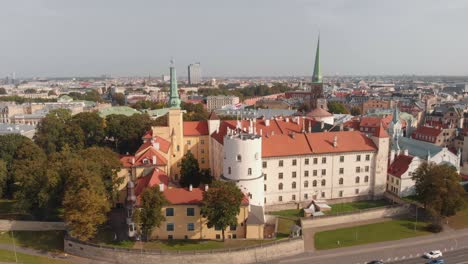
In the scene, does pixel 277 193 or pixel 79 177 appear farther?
pixel 277 193

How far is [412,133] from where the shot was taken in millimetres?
114625

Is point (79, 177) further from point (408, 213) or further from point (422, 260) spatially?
point (408, 213)

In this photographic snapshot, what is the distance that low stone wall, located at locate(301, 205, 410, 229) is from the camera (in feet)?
196

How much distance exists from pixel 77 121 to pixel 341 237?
70.8m

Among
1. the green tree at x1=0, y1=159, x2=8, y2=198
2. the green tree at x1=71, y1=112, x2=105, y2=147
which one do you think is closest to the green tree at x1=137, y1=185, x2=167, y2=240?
the green tree at x1=0, y1=159, x2=8, y2=198

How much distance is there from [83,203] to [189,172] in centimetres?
2371

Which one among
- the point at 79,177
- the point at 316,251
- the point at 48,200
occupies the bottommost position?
the point at 316,251

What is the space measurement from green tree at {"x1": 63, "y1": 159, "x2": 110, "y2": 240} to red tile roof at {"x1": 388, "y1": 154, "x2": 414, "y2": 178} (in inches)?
2032

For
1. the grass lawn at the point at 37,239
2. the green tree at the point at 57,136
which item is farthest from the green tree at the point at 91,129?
the grass lawn at the point at 37,239

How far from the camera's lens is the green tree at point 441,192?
59.1 meters

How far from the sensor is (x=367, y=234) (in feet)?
188

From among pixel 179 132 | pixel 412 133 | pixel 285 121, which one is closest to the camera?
pixel 179 132

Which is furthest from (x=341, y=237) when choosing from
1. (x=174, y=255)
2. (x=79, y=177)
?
(x=79, y=177)

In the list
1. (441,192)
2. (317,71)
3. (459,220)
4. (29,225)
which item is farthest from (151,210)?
(317,71)
